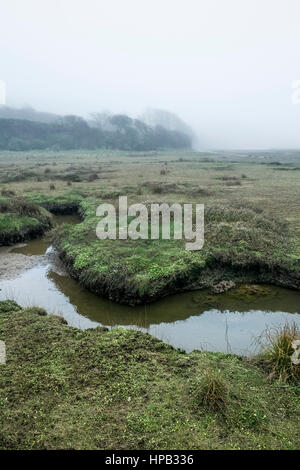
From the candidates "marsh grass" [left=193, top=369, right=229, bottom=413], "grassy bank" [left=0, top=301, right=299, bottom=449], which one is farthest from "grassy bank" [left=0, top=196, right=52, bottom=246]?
"marsh grass" [left=193, top=369, right=229, bottom=413]

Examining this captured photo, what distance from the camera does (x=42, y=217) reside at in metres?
21.3

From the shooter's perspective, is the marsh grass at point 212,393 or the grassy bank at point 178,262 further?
the grassy bank at point 178,262

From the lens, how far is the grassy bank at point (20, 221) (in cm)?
1888

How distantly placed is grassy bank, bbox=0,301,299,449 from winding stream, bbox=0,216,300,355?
1.92m

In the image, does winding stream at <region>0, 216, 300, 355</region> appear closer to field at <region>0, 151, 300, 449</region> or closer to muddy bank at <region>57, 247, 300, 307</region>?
muddy bank at <region>57, 247, 300, 307</region>

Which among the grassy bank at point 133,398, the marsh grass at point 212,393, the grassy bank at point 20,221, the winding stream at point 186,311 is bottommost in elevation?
the winding stream at point 186,311

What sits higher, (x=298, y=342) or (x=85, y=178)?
(x=85, y=178)

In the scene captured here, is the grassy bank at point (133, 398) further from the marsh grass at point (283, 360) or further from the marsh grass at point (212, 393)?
the marsh grass at point (283, 360)

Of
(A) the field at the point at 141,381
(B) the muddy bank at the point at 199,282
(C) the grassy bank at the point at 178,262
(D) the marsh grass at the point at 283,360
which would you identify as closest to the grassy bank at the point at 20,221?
(C) the grassy bank at the point at 178,262

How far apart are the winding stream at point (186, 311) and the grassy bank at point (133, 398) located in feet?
6.28

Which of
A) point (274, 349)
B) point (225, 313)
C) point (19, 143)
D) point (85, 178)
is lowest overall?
point (225, 313)

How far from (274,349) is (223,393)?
1930 millimetres

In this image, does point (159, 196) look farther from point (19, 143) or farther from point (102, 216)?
point (19, 143)
